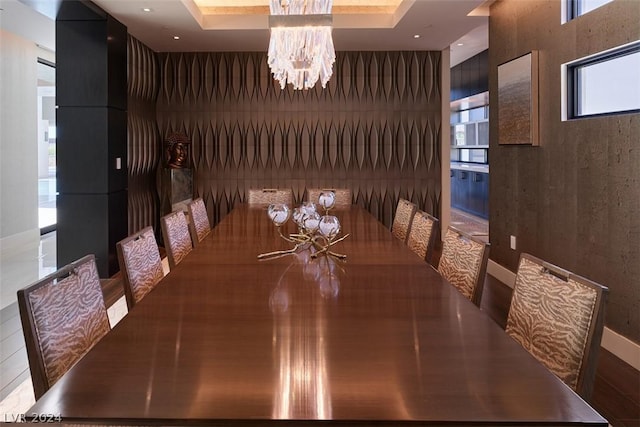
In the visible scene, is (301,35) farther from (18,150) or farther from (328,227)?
(18,150)

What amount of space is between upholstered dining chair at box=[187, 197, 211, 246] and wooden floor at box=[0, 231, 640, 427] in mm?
1258

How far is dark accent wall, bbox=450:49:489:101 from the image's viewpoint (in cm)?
898

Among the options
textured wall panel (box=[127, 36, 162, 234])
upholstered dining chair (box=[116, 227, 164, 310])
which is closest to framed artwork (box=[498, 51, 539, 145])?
upholstered dining chair (box=[116, 227, 164, 310])

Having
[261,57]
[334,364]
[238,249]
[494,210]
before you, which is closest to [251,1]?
[261,57]

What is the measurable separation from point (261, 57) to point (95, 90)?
252 cm

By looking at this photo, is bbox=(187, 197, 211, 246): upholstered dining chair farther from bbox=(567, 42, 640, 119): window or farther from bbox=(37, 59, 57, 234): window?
bbox=(37, 59, 57, 234): window

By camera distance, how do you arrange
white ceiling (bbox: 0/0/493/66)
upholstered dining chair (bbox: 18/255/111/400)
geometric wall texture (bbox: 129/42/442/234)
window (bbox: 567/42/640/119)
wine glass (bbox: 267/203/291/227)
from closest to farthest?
upholstered dining chair (bbox: 18/255/111/400), wine glass (bbox: 267/203/291/227), window (bbox: 567/42/640/119), white ceiling (bbox: 0/0/493/66), geometric wall texture (bbox: 129/42/442/234)

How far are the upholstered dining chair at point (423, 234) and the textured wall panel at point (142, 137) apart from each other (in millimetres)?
3696

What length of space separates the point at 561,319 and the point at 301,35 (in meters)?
2.48

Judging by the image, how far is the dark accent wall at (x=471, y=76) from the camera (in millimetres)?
8984

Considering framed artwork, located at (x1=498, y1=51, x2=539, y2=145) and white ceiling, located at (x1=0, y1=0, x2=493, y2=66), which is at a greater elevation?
white ceiling, located at (x1=0, y1=0, x2=493, y2=66)

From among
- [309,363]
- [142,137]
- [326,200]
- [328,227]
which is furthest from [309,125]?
[309,363]

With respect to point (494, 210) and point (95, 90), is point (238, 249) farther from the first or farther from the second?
point (494, 210)

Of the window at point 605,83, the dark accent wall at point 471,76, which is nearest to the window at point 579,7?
the window at point 605,83
